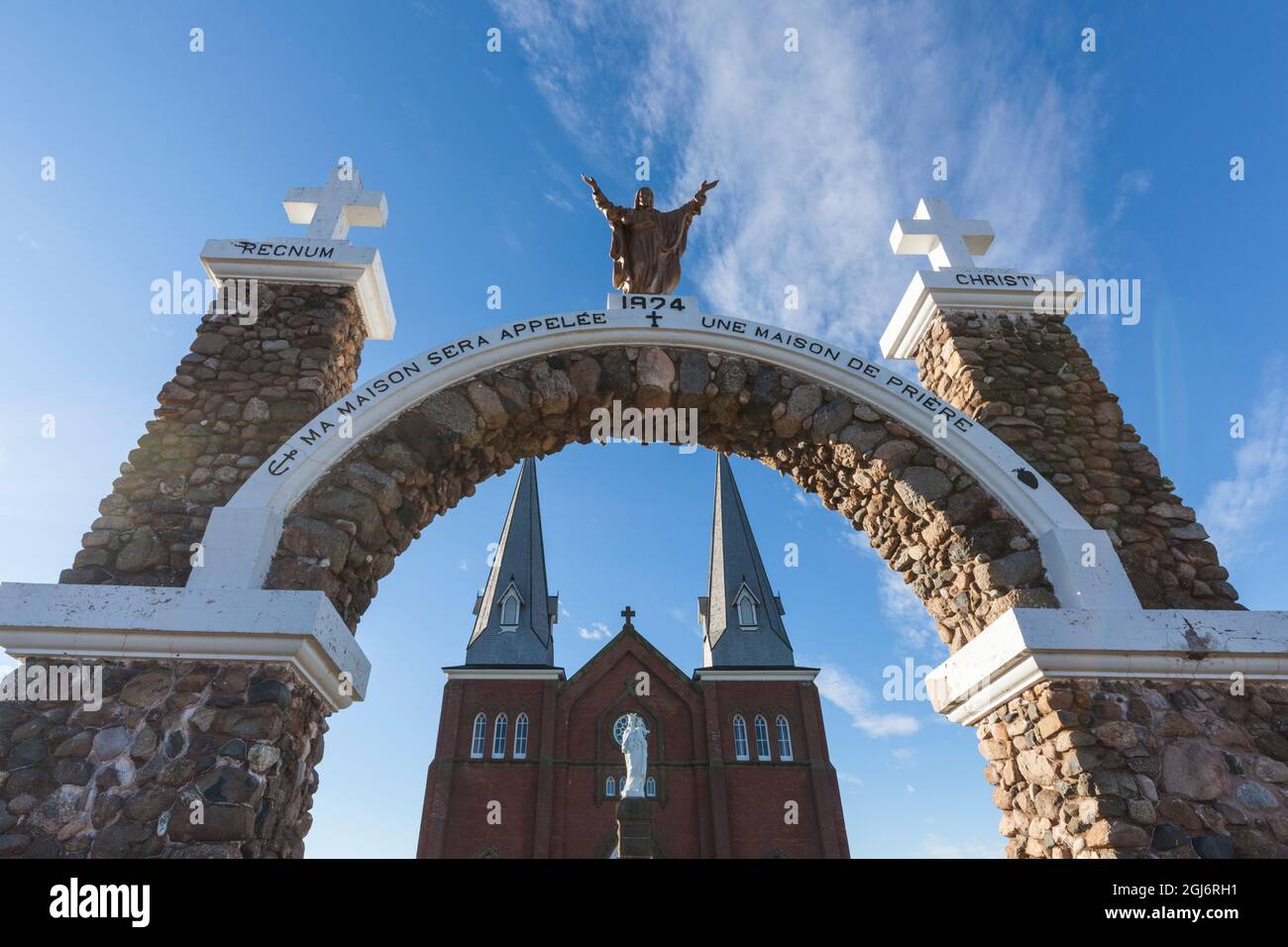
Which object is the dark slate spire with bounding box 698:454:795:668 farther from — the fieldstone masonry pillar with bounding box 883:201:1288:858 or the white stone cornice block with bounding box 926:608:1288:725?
the white stone cornice block with bounding box 926:608:1288:725

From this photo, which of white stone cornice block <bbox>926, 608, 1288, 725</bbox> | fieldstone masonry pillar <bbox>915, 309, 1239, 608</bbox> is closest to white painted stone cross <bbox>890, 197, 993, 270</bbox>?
fieldstone masonry pillar <bbox>915, 309, 1239, 608</bbox>

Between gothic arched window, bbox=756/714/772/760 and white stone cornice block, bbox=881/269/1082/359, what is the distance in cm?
2777

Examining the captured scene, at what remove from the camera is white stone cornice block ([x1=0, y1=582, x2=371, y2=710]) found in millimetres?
4129

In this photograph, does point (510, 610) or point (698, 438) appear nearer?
point (698, 438)

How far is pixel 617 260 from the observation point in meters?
6.68

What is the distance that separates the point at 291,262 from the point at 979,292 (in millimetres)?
5667

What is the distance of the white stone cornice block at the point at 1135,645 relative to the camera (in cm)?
444

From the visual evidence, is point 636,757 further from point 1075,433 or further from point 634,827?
point 1075,433

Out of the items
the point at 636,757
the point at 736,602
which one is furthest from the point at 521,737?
the point at 636,757

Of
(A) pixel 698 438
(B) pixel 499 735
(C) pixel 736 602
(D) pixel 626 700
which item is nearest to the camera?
(A) pixel 698 438

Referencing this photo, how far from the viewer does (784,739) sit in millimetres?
31359
